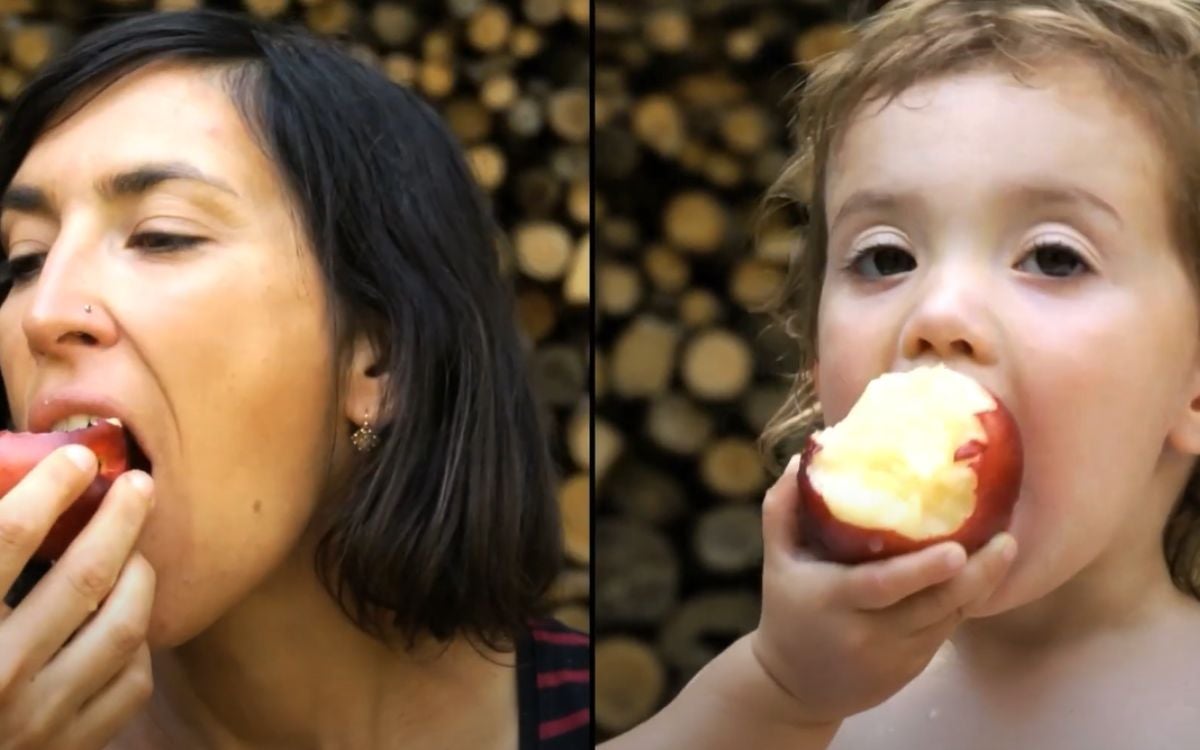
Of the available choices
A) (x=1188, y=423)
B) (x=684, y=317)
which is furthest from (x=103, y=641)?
(x=1188, y=423)

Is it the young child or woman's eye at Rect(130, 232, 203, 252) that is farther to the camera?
woman's eye at Rect(130, 232, 203, 252)

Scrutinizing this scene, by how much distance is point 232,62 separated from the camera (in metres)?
1.23

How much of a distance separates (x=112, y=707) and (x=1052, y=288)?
836mm

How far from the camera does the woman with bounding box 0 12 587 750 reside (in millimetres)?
1130

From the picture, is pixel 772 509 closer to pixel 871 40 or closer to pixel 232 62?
pixel 871 40

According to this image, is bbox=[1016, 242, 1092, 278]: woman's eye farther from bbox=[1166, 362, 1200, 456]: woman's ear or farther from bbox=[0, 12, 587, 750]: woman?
bbox=[0, 12, 587, 750]: woman

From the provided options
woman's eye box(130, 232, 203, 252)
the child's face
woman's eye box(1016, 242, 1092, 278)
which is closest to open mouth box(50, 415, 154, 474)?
woman's eye box(130, 232, 203, 252)

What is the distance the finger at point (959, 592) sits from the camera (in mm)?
1014

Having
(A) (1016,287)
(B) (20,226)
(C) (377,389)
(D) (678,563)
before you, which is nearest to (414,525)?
(C) (377,389)

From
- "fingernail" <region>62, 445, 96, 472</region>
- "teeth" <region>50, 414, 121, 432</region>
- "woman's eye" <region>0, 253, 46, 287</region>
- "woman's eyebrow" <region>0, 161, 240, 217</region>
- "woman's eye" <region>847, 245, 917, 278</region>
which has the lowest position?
"teeth" <region>50, 414, 121, 432</region>

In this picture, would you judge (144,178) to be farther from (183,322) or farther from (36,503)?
(36,503)

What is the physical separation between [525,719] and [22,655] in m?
0.45

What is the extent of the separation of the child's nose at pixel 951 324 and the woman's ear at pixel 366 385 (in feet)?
1.54

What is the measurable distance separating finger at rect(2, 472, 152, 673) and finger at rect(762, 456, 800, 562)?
507 mm
